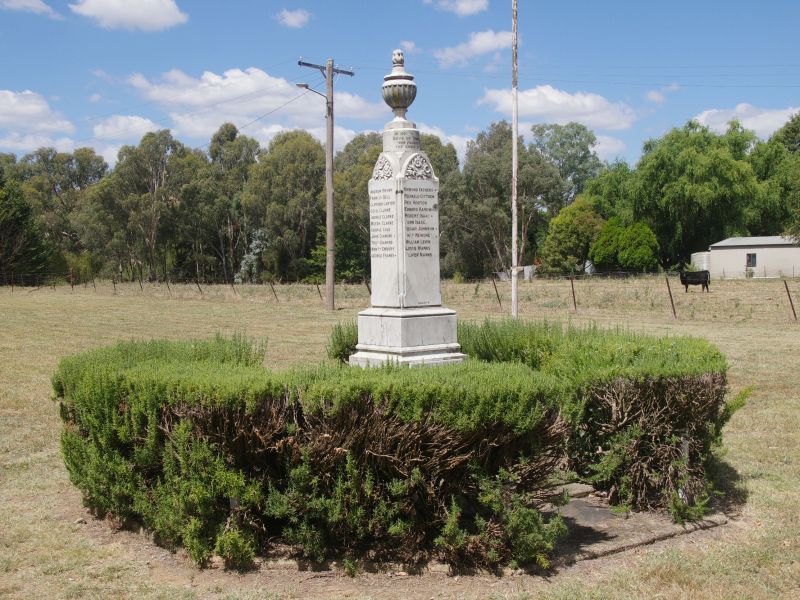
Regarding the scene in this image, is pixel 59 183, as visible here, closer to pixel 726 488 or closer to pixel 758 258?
pixel 758 258

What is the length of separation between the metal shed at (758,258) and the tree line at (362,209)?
Answer: 310 cm

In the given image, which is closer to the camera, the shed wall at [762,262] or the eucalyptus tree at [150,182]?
the shed wall at [762,262]

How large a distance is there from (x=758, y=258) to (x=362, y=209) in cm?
2966

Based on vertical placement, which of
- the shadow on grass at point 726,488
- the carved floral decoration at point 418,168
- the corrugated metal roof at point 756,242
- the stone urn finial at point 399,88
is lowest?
the shadow on grass at point 726,488

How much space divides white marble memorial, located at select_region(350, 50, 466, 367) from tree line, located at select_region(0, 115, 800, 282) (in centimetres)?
5085

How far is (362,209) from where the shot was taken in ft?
207

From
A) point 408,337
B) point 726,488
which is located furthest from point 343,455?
point 726,488

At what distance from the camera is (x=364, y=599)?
15.6ft

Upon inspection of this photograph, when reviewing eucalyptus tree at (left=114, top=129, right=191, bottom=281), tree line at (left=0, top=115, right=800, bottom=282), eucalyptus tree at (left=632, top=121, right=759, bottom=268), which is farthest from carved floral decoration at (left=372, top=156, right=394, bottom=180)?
eucalyptus tree at (left=114, top=129, right=191, bottom=281)

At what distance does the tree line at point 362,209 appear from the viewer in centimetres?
6081

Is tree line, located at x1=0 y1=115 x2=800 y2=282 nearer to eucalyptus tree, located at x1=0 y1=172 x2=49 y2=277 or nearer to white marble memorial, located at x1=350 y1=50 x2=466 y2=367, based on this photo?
eucalyptus tree, located at x1=0 y1=172 x2=49 y2=277

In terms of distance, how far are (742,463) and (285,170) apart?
198 ft

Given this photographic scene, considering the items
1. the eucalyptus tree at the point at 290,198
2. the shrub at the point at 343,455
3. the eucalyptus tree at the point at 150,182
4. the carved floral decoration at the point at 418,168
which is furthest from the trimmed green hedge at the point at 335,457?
the eucalyptus tree at the point at 150,182

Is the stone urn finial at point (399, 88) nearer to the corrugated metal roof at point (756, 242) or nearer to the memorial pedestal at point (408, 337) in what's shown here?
the memorial pedestal at point (408, 337)
